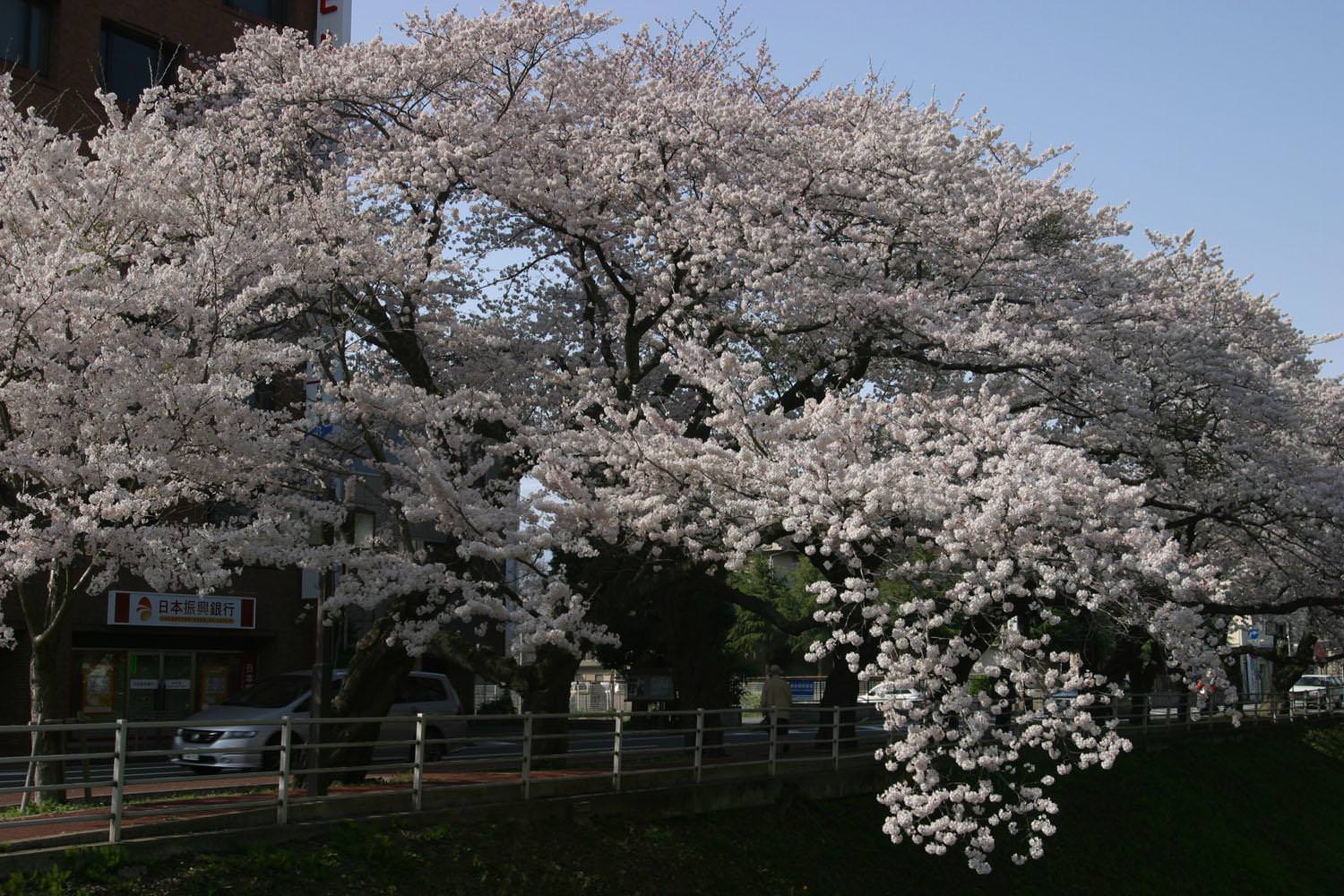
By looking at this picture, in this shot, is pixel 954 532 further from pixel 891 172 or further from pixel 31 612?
pixel 31 612

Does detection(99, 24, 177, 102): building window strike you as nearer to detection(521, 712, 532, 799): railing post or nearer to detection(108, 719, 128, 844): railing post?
detection(521, 712, 532, 799): railing post

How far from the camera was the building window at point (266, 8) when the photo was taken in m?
30.6

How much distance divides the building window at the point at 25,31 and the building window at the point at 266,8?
502 centimetres

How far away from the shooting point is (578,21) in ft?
61.5

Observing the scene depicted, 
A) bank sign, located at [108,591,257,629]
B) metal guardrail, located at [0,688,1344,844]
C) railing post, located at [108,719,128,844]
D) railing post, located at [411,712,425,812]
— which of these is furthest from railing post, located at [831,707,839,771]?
bank sign, located at [108,591,257,629]

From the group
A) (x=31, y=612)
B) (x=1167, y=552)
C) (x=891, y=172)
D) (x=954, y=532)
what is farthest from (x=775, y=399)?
(x=31, y=612)

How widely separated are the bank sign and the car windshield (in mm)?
5742

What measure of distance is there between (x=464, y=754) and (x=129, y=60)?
17011mm

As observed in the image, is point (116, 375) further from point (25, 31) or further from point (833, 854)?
point (25, 31)

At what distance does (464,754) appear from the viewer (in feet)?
83.7

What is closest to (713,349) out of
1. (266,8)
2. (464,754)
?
(464,754)

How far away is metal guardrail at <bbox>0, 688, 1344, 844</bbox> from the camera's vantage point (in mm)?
10289

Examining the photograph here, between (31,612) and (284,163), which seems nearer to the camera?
(31,612)

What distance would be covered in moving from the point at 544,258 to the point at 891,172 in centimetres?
542
